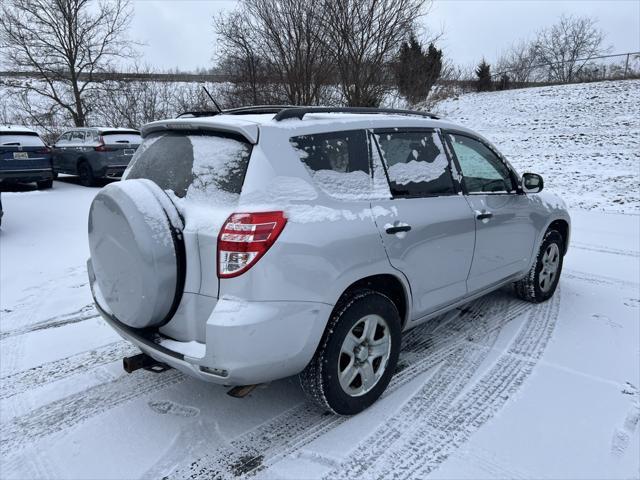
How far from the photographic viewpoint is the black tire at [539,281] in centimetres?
445

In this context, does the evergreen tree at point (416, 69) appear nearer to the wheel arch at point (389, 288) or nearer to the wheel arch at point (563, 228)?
the wheel arch at point (563, 228)

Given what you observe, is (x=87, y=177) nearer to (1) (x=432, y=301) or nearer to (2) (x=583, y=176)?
(1) (x=432, y=301)

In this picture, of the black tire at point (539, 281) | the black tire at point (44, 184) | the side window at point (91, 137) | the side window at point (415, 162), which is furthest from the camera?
the side window at point (91, 137)

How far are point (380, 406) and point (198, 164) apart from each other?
186 cm

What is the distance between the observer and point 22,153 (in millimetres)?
11133

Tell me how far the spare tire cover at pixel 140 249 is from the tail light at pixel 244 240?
0.94 feet

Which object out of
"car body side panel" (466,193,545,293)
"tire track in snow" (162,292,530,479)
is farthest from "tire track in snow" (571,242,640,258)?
"tire track in snow" (162,292,530,479)

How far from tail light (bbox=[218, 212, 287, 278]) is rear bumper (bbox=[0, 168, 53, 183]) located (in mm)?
11059

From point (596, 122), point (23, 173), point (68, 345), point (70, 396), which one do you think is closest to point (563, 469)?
point (70, 396)

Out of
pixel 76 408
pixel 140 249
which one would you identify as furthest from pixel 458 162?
pixel 76 408

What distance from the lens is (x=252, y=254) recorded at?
2.23 metres

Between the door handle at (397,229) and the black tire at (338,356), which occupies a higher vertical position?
the door handle at (397,229)

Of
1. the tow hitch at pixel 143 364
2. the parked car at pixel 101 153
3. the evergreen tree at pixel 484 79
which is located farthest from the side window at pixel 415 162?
the evergreen tree at pixel 484 79

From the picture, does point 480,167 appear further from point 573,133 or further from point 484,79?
point 484,79
